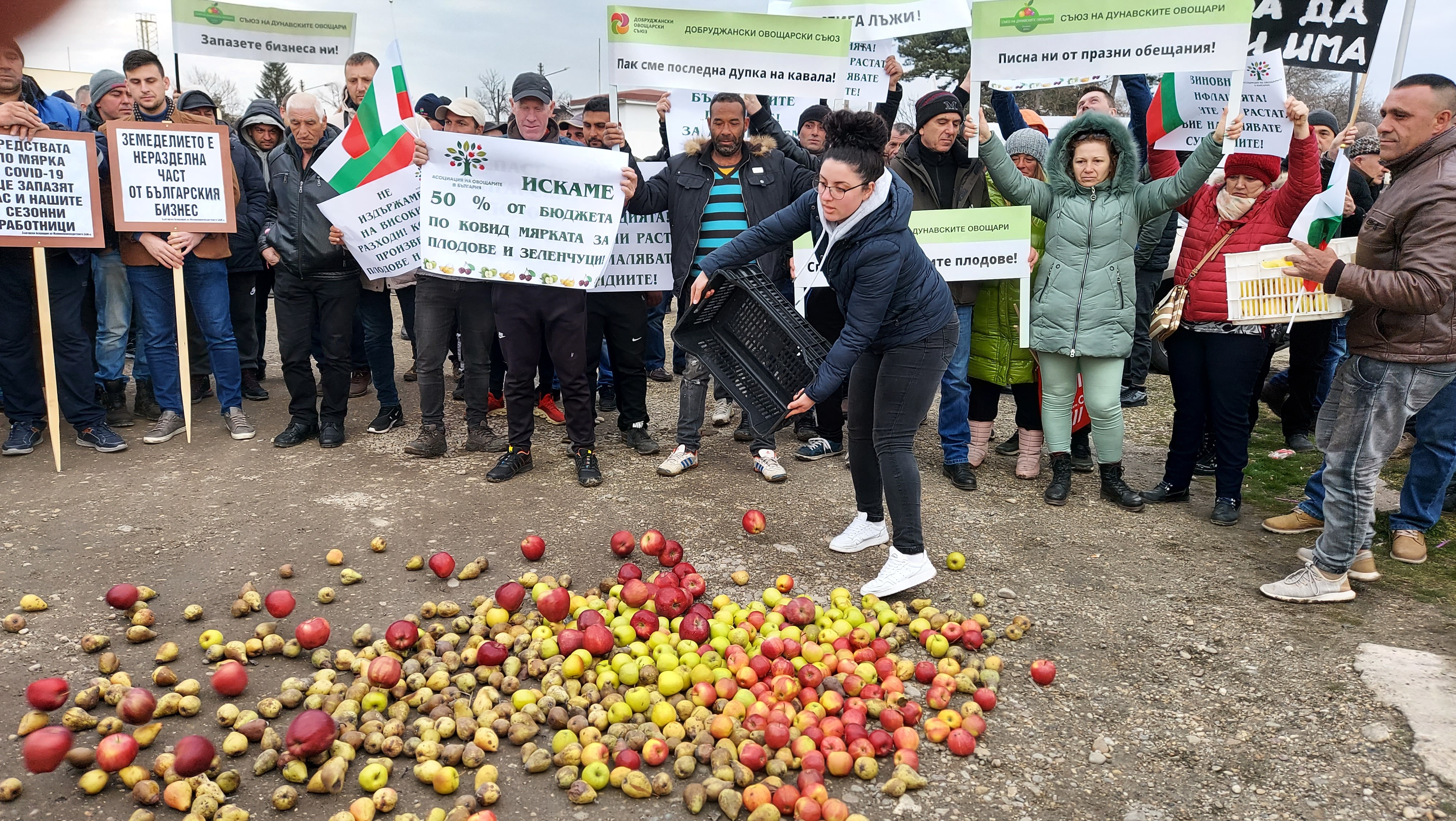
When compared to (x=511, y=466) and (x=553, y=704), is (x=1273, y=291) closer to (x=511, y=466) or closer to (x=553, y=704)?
(x=553, y=704)

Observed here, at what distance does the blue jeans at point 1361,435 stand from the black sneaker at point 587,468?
4285mm

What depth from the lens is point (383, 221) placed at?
6969 millimetres

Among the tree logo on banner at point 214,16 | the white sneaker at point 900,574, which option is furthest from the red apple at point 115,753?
the tree logo on banner at point 214,16

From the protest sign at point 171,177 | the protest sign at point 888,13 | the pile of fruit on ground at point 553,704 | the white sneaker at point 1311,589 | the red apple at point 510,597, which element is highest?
the protest sign at point 888,13

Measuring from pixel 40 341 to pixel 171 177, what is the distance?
5.48 ft

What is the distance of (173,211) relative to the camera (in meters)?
6.89

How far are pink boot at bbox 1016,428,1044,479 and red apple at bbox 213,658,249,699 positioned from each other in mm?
5130

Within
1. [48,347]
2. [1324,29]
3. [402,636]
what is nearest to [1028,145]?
[1324,29]

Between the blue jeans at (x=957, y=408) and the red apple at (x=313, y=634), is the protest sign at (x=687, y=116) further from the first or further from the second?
the red apple at (x=313, y=634)

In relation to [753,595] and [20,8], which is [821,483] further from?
[20,8]

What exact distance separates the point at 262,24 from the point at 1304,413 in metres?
9.05

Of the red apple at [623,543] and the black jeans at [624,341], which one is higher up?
the black jeans at [624,341]

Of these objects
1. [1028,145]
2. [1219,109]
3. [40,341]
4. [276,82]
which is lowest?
[40,341]

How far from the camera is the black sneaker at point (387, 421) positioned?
7.69 metres
